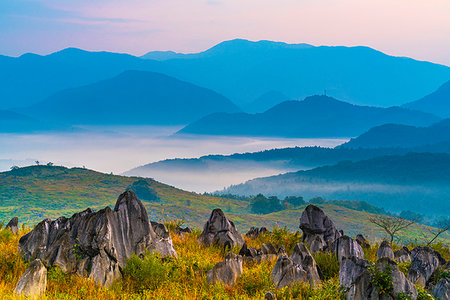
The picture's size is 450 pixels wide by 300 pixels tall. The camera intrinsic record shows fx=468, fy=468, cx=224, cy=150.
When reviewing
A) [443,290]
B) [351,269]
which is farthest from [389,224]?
[443,290]

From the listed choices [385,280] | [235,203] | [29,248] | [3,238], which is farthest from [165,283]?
[235,203]

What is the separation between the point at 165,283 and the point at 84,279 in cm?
217

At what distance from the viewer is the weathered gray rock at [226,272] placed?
Answer: 12.7 metres

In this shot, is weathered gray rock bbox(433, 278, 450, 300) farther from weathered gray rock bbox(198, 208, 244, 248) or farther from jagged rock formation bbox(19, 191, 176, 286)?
jagged rock formation bbox(19, 191, 176, 286)

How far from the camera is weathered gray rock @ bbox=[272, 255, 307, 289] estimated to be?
40.8 ft

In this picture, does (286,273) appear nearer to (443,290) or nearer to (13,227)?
(443,290)

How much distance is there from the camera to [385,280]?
11078 millimetres

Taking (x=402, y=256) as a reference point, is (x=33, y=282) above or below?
above

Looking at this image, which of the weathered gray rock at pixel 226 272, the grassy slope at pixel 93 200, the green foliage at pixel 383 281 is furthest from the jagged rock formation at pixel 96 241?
the grassy slope at pixel 93 200

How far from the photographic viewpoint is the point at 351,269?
1244 centimetres

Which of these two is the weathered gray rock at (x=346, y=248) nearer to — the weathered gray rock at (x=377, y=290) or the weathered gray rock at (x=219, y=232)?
the weathered gray rock at (x=219, y=232)

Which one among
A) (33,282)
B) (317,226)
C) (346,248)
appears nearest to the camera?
(33,282)

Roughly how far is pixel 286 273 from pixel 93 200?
119488 mm

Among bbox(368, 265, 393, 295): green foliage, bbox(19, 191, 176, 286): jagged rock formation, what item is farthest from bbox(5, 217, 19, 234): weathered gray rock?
bbox(368, 265, 393, 295): green foliage
